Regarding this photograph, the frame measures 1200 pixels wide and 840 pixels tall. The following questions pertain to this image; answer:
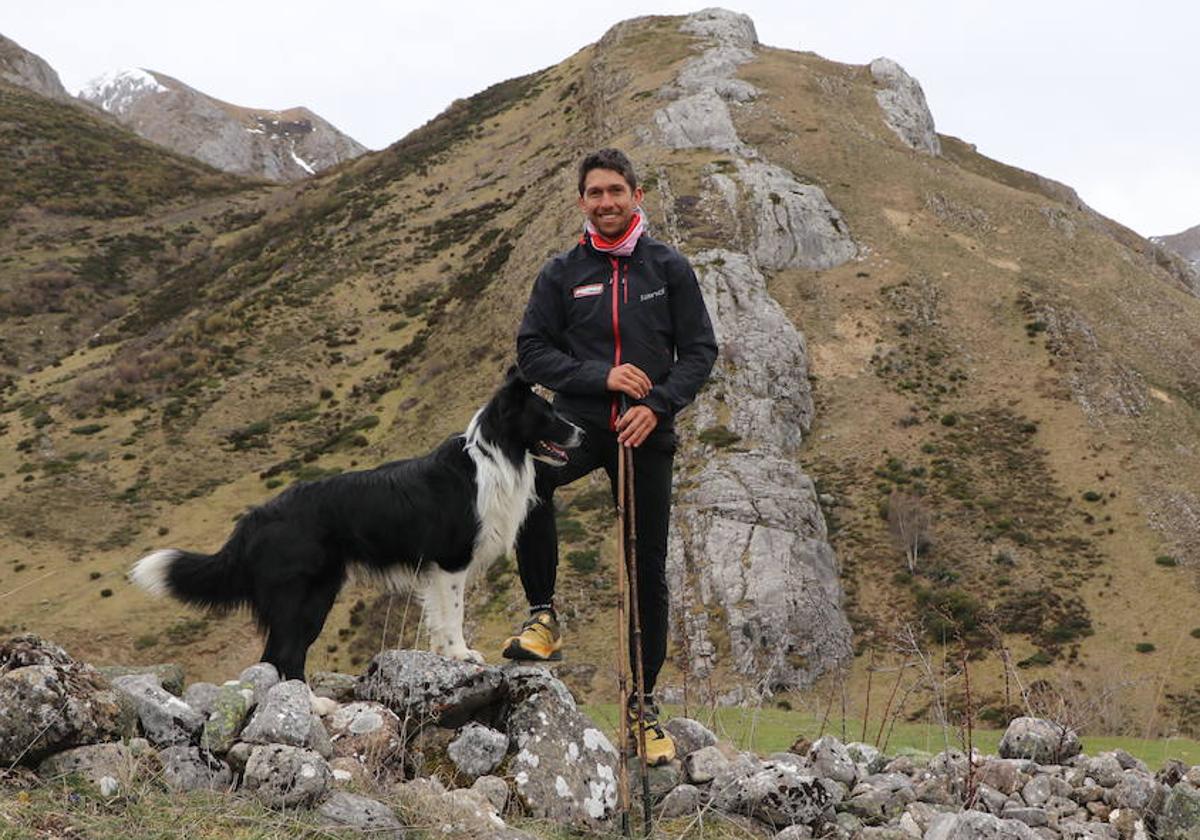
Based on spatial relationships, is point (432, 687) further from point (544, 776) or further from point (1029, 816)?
point (1029, 816)

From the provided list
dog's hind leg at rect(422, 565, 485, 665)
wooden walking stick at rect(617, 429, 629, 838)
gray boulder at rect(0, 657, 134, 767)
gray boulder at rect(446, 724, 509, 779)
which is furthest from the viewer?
dog's hind leg at rect(422, 565, 485, 665)

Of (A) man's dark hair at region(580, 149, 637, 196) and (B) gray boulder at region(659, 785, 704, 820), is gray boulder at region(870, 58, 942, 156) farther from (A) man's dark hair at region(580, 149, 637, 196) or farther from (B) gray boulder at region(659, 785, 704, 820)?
(B) gray boulder at region(659, 785, 704, 820)

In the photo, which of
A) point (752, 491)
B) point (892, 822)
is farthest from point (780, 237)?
point (892, 822)

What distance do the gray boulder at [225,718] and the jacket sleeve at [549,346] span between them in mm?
2525

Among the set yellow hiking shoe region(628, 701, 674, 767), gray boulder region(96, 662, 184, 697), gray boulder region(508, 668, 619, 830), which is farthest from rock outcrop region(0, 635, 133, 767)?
yellow hiking shoe region(628, 701, 674, 767)

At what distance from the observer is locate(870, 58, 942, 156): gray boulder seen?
67.3m

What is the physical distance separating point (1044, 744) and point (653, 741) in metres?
3.02

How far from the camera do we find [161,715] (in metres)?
4.71

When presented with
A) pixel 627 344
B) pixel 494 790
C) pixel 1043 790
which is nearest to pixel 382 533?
pixel 494 790

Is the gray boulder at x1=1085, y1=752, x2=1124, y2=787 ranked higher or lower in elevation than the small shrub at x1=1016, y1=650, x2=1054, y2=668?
higher

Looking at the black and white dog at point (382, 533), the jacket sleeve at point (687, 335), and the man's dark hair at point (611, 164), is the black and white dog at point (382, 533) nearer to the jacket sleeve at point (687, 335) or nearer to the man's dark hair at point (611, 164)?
the jacket sleeve at point (687, 335)

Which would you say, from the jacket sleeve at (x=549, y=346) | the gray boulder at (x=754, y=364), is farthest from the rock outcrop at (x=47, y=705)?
the gray boulder at (x=754, y=364)

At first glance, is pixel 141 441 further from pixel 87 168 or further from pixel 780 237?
pixel 87 168

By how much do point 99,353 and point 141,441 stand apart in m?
15.0
